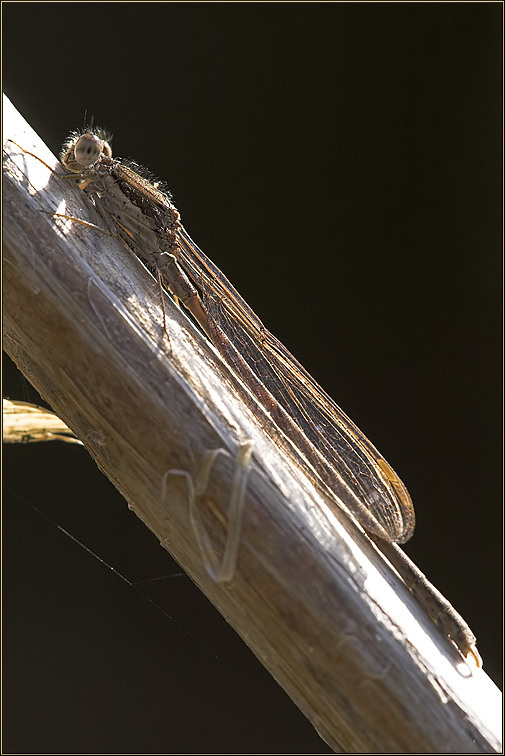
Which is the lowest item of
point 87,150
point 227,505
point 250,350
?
point 227,505

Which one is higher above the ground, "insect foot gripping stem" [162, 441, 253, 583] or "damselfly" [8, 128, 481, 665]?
"damselfly" [8, 128, 481, 665]

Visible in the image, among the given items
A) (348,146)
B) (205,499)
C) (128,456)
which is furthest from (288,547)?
(348,146)

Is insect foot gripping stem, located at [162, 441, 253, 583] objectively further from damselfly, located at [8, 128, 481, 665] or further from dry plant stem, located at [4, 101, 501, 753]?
damselfly, located at [8, 128, 481, 665]

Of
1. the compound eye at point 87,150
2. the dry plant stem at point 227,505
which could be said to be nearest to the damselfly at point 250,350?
the compound eye at point 87,150

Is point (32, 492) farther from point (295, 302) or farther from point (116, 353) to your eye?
point (116, 353)

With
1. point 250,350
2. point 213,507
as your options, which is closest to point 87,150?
point 250,350

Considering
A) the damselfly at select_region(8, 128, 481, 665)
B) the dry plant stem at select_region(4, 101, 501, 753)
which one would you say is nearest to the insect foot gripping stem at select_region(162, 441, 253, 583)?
the dry plant stem at select_region(4, 101, 501, 753)

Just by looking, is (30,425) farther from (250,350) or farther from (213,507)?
(250,350)
